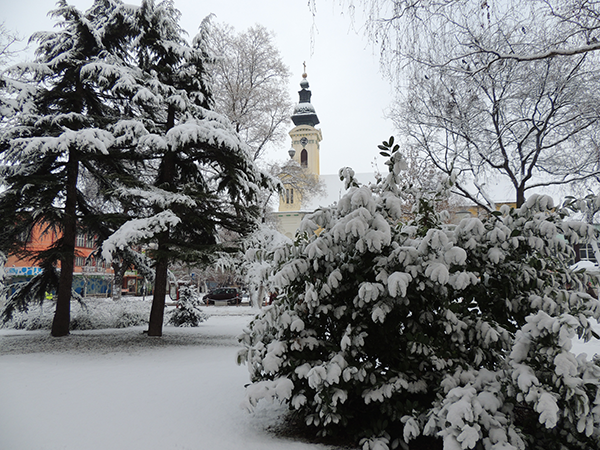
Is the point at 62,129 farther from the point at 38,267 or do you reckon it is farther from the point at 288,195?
the point at 288,195

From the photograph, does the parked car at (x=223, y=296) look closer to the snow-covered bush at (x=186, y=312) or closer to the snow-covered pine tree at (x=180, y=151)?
the snow-covered bush at (x=186, y=312)

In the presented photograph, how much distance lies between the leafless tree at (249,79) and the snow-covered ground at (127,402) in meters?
13.0

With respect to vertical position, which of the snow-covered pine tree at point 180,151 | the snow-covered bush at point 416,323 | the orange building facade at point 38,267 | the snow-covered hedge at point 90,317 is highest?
the snow-covered pine tree at point 180,151

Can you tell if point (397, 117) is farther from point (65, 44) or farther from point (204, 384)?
point (204, 384)

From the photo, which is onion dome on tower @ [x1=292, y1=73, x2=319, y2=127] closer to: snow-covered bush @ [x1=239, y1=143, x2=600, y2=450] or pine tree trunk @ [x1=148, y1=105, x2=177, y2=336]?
pine tree trunk @ [x1=148, y1=105, x2=177, y2=336]

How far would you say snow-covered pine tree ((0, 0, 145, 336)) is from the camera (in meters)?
9.45

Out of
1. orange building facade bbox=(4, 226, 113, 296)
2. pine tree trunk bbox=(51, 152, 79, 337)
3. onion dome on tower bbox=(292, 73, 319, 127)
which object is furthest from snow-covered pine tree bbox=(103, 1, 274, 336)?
onion dome on tower bbox=(292, 73, 319, 127)

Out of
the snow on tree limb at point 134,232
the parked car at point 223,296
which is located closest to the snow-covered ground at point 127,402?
the snow on tree limb at point 134,232

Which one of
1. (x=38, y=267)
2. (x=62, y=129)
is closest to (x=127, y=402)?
(x=62, y=129)

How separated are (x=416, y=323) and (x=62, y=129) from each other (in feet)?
31.8

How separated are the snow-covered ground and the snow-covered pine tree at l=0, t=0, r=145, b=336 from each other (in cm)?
276

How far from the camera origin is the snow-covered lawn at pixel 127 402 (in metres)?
3.55

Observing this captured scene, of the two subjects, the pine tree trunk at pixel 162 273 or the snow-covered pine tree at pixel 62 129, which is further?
the pine tree trunk at pixel 162 273

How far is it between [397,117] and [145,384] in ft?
47.8
